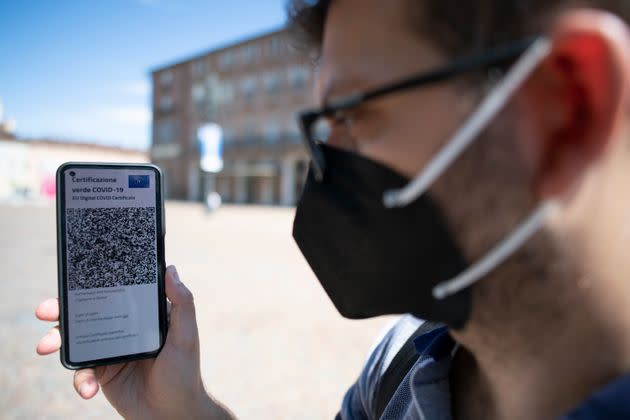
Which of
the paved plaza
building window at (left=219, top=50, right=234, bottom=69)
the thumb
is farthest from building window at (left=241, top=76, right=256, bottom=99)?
the thumb

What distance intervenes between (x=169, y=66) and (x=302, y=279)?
4209 centimetres

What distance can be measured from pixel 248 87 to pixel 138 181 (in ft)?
119

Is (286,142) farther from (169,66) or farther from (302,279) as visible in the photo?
(302,279)

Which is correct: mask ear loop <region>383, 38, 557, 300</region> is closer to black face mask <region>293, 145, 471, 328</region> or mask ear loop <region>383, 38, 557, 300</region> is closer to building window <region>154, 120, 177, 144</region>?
black face mask <region>293, 145, 471, 328</region>

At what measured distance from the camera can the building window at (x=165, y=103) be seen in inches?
1697

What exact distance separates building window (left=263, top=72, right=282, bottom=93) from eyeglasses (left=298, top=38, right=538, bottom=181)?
3404cm

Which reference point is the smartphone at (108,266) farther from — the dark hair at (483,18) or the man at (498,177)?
the dark hair at (483,18)

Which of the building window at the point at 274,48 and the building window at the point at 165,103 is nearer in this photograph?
the building window at the point at 274,48

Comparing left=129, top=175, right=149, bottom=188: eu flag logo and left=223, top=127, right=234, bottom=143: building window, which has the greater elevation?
left=129, top=175, right=149, bottom=188: eu flag logo

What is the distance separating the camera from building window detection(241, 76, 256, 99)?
1399 inches

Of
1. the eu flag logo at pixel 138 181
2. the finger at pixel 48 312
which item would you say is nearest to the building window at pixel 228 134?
the eu flag logo at pixel 138 181

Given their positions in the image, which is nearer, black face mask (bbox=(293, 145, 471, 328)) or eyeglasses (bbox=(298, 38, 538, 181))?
eyeglasses (bbox=(298, 38, 538, 181))

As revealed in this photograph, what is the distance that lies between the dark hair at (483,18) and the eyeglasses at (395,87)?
2cm

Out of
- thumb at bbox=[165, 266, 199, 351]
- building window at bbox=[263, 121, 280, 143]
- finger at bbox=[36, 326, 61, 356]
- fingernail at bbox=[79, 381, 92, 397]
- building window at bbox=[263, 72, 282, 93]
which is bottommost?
building window at bbox=[263, 121, 280, 143]
